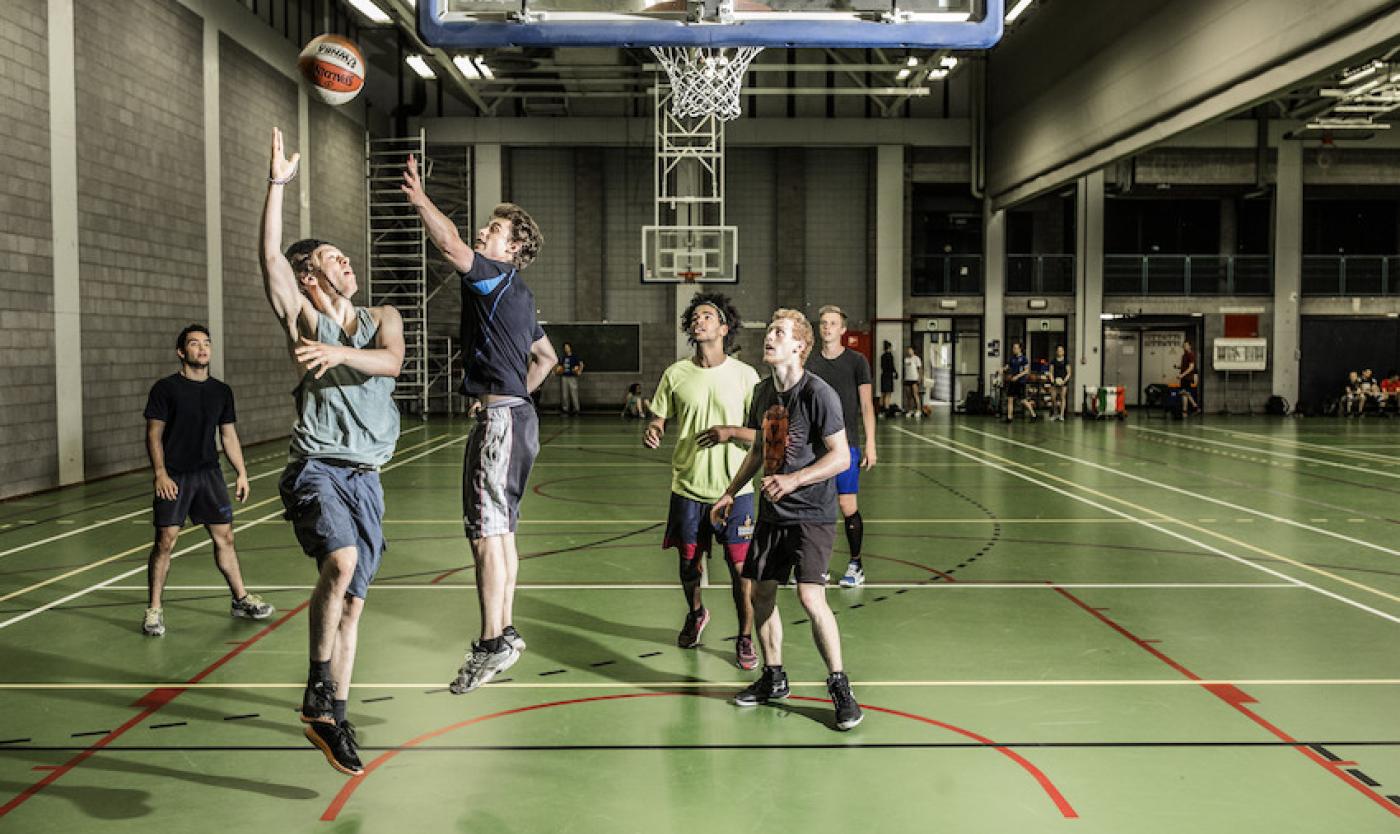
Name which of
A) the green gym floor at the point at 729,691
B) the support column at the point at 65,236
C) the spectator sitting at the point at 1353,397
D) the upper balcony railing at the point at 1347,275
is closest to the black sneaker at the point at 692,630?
the green gym floor at the point at 729,691

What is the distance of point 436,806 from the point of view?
4.23 m

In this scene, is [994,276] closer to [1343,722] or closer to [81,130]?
[81,130]

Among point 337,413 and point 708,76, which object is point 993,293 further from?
point 337,413

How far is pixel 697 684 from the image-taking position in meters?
5.84

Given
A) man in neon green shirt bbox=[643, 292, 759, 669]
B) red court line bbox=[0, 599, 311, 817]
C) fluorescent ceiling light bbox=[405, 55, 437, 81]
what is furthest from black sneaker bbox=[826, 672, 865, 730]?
fluorescent ceiling light bbox=[405, 55, 437, 81]

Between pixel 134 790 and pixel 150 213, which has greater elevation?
pixel 150 213

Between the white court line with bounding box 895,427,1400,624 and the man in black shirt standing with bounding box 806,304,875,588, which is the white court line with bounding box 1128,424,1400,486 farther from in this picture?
the man in black shirt standing with bounding box 806,304,875,588

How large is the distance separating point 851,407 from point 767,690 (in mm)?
3110

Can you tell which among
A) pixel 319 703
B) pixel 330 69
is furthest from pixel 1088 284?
pixel 319 703

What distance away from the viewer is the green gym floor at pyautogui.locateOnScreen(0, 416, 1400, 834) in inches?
167

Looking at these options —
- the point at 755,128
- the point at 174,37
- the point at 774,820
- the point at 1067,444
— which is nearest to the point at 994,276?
the point at 755,128

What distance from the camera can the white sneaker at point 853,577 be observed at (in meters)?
8.34

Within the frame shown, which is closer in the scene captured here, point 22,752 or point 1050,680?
point 22,752

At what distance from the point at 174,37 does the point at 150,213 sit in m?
3.12
